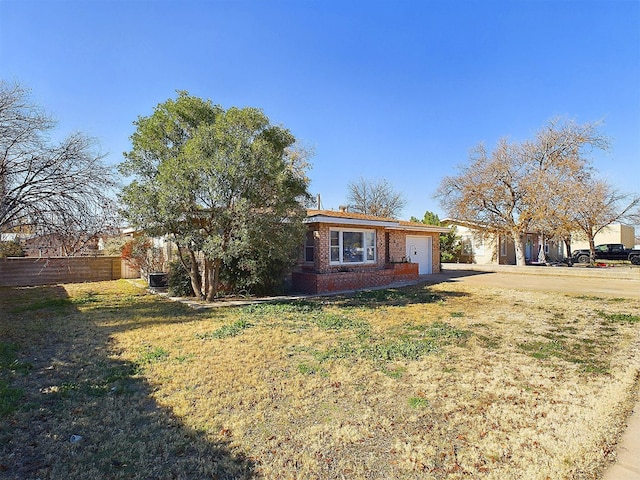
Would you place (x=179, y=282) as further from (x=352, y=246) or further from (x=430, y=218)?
(x=430, y=218)

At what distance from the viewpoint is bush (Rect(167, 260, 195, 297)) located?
1234 centimetres

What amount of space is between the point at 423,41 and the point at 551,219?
15186 millimetres

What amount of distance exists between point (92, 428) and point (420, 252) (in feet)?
60.7

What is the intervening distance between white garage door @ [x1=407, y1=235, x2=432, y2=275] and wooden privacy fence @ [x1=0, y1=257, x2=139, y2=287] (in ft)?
49.8

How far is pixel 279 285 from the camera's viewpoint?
1270 cm

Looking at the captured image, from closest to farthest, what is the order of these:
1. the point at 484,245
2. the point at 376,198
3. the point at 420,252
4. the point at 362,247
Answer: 1. the point at 362,247
2. the point at 420,252
3. the point at 484,245
4. the point at 376,198

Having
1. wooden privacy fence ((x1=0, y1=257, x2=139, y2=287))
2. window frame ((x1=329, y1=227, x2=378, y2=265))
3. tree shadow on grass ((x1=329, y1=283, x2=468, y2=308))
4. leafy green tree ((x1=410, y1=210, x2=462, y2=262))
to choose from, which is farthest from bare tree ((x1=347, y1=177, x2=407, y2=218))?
wooden privacy fence ((x1=0, y1=257, x2=139, y2=287))

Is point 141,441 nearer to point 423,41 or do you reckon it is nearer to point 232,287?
point 232,287

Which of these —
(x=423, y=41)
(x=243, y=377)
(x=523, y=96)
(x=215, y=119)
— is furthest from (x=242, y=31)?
(x=523, y=96)

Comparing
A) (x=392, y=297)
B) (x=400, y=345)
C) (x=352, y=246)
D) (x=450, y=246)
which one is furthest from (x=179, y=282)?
(x=450, y=246)

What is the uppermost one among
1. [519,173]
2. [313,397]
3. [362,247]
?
[519,173]

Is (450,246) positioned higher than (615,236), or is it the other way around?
(615,236)

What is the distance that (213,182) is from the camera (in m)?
9.02

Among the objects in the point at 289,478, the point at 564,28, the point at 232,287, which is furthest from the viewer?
the point at 232,287
